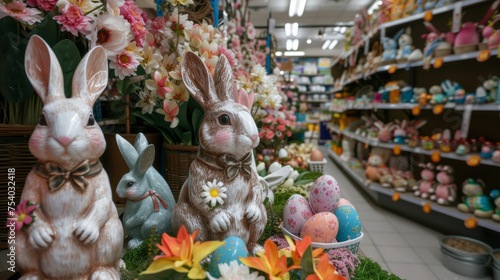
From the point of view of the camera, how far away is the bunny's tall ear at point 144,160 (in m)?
0.77

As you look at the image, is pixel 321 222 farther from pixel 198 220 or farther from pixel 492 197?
pixel 492 197

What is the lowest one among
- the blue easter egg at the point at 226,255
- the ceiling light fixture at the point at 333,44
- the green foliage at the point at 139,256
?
the green foliage at the point at 139,256

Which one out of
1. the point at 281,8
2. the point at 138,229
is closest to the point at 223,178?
the point at 138,229

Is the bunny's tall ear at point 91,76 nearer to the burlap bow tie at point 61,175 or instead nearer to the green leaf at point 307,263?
the burlap bow tie at point 61,175

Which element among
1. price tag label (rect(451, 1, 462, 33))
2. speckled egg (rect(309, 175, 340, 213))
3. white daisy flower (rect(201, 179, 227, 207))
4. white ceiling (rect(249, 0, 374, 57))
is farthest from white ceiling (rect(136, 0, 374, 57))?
white daisy flower (rect(201, 179, 227, 207))

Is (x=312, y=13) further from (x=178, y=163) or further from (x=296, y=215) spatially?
(x=296, y=215)

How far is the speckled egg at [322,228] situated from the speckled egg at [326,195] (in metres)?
0.08

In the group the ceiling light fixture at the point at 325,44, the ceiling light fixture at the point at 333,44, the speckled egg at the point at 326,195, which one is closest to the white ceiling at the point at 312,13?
the ceiling light fixture at the point at 325,44

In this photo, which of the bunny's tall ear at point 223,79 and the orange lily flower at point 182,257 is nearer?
the orange lily flower at point 182,257

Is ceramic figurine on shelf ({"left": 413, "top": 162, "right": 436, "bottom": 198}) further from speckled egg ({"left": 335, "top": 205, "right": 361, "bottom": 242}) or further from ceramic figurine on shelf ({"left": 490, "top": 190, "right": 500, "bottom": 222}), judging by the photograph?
speckled egg ({"left": 335, "top": 205, "right": 361, "bottom": 242})

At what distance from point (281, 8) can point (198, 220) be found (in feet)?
24.3

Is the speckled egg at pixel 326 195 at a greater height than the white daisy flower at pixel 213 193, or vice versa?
the white daisy flower at pixel 213 193

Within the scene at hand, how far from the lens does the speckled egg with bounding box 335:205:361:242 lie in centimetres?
93

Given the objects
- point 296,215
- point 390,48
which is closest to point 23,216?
point 296,215
